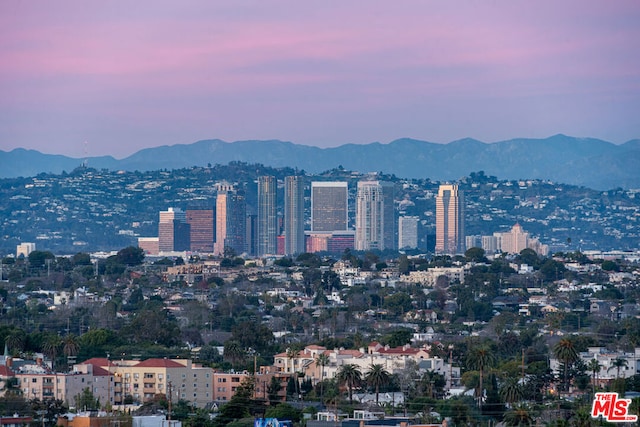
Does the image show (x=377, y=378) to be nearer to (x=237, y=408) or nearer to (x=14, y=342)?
(x=237, y=408)

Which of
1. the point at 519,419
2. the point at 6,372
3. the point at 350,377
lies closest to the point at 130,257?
the point at 350,377

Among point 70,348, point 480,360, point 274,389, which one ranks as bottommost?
point 274,389

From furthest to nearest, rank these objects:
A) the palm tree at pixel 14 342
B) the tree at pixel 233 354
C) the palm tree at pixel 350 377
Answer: the tree at pixel 233 354
the palm tree at pixel 14 342
the palm tree at pixel 350 377

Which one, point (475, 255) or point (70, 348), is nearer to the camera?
point (70, 348)

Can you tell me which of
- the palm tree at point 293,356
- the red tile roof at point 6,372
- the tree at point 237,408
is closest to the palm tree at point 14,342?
the red tile roof at point 6,372

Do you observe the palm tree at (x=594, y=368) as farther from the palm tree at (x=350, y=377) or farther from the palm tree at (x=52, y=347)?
the palm tree at (x=52, y=347)

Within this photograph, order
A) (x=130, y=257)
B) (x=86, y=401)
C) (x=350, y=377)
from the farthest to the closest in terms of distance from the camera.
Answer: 1. (x=130, y=257)
2. (x=350, y=377)
3. (x=86, y=401)

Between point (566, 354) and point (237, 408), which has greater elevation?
point (566, 354)

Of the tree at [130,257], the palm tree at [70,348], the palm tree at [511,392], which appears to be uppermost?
the tree at [130,257]

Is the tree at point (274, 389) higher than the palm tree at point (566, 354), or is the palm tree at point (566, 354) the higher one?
the palm tree at point (566, 354)

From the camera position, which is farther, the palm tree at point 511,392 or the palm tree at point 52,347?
the palm tree at point 52,347

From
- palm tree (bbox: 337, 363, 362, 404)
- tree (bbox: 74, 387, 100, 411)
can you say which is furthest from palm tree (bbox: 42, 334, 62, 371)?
palm tree (bbox: 337, 363, 362, 404)
